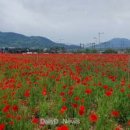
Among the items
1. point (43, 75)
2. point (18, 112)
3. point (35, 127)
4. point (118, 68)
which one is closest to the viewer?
point (35, 127)

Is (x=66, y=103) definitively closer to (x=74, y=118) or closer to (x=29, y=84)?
(x=74, y=118)

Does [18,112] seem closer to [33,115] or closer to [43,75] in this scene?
[33,115]

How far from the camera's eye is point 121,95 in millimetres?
8359

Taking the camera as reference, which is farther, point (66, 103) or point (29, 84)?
point (29, 84)

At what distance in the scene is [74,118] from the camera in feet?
23.1

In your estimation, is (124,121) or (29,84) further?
(29,84)

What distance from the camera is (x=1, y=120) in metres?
6.49

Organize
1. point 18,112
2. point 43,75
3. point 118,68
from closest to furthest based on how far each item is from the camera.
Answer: point 18,112
point 43,75
point 118,68

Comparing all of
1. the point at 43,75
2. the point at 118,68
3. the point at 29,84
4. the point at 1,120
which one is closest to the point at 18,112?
the point at 1,120

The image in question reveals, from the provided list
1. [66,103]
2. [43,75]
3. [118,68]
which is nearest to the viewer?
[66,103]

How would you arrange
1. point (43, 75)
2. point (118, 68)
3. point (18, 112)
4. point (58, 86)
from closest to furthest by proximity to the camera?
point (18, 112), point (58, 86), point (43, 75), point (118, 68)

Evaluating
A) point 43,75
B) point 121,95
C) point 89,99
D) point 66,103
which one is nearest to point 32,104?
point 66,103

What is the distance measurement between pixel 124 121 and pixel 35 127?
214cm

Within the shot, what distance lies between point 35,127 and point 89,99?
2.64 m
